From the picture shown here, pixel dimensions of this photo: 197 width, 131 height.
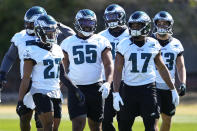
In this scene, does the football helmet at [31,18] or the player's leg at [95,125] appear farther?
the football helmet at [31,18]

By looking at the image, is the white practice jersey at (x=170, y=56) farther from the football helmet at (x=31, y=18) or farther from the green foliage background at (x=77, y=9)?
the green foliage background at (x=77, y=9)

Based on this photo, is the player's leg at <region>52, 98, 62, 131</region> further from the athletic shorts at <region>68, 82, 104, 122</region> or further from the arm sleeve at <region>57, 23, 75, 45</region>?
the arm sleeve at <region>57, 23, 75, 45</region>

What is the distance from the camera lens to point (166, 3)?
122ft

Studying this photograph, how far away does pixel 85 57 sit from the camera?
10.1 m

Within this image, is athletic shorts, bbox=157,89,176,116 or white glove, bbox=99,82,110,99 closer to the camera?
white glove, bbox=99,82,110,99

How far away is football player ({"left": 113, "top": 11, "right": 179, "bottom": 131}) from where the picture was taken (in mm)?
9609

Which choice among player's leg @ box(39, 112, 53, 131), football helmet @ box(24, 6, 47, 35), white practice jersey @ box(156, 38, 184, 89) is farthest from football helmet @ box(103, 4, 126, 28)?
player's leg @ box(39, 112, 53, 131)

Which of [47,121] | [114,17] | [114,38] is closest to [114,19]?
[114,17]

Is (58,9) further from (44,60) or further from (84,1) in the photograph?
(44,60)

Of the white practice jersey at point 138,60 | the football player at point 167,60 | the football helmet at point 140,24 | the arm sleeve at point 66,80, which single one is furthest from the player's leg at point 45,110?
the football player at point 167,60

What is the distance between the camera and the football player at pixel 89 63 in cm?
1013

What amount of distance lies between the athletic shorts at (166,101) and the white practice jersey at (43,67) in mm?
2539

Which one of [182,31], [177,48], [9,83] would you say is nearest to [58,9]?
[9,83]

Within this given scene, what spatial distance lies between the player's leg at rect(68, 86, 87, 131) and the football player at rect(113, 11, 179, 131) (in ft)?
1.81
